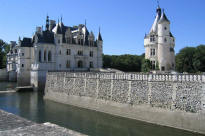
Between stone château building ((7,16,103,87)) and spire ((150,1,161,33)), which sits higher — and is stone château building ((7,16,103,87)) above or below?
below

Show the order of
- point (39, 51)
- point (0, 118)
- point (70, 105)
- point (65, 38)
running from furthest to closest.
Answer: point (65, 38), point (39, 51), point (70, 105), point (0, 118)

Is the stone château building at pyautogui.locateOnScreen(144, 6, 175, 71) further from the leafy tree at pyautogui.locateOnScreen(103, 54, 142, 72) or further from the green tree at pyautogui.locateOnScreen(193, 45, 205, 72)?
the leafy tree at pyautogui.locateOnScreen(103, 54, 142, 72)

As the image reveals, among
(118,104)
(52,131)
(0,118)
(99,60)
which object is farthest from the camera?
(99,60)

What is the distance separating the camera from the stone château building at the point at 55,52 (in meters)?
38.7

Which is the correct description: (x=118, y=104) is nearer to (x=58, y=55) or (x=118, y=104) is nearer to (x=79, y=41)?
(x=58, y=55)

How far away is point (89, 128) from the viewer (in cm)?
1515

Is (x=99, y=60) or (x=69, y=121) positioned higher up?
(x=99, y=60)

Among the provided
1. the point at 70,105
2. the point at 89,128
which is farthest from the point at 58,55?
the point at 89,128

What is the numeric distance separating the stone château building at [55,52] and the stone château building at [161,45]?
581 inches

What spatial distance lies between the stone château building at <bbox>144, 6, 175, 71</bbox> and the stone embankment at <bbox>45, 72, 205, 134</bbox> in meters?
16.3

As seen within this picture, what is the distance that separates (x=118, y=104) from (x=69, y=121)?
16.0ft

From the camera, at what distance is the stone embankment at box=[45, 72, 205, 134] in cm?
1414

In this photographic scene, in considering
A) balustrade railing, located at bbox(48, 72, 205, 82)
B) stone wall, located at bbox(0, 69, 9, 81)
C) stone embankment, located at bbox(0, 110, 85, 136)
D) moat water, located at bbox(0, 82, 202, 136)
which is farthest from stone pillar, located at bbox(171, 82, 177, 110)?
stone wall, located at bbox(0, 69, 9, 81)

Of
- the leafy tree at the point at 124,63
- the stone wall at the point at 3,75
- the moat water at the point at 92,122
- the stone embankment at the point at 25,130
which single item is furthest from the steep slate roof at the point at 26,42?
the stone embankment at the point at 25,130
